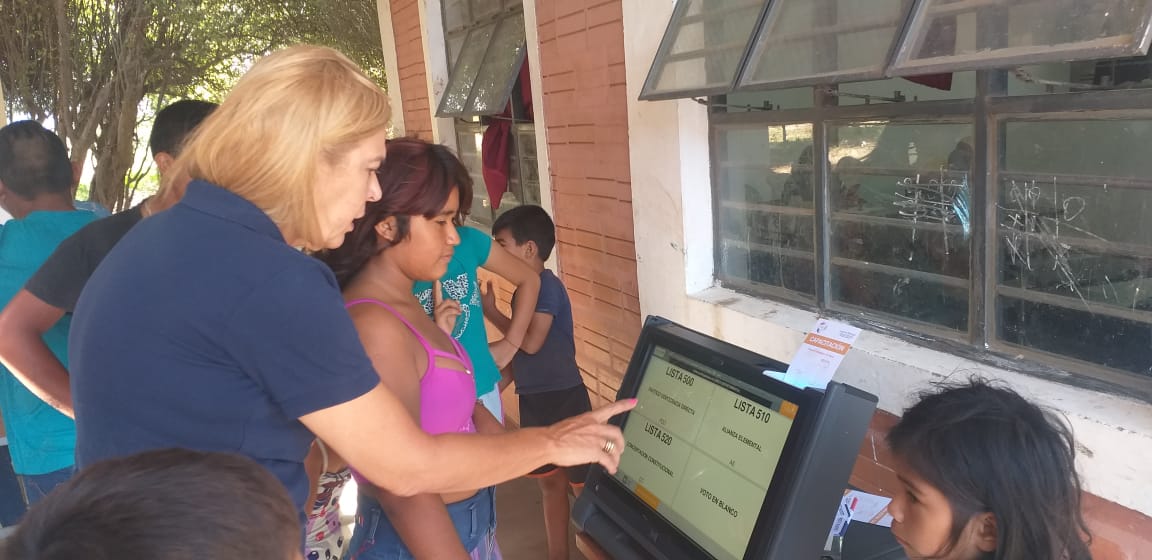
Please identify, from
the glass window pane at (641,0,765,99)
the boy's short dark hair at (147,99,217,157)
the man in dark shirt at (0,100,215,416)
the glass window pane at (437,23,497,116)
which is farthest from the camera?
the glass window pane at (437,23,497,116)

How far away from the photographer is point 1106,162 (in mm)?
1587

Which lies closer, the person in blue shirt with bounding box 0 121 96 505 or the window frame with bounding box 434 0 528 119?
the person in blue shirt with bounding box 0 121 96 505

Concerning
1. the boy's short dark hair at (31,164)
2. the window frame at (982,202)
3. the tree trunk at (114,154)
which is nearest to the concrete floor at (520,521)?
the boy's short dark hair at (31,164)

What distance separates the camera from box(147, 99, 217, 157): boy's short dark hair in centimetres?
248

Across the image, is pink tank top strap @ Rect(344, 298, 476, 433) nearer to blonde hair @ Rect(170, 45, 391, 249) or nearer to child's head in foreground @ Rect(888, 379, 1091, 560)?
blonde hair @ Rect(170, 45, 391, 249)

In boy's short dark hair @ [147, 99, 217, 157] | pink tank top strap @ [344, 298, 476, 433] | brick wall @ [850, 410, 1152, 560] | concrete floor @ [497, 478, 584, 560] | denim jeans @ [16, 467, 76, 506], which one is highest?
boy's short dark hair @ [147, 99, 217, 157]

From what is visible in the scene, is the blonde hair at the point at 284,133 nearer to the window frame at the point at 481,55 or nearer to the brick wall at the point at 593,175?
the brick wall at the point at 593,175

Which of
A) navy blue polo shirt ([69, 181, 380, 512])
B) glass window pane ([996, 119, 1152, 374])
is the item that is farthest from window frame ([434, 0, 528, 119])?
navy blue polo shirt ([69, 181, 380, 512])

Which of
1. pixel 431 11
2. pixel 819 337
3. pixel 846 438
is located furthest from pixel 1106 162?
pixel 431 11

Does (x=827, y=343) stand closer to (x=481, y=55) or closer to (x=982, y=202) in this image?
(x=982, y=202)

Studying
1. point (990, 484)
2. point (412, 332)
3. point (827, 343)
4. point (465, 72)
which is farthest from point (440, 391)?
point (465, 72)

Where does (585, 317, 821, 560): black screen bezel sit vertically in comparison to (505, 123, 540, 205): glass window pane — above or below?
below

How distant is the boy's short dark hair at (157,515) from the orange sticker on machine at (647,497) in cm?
80

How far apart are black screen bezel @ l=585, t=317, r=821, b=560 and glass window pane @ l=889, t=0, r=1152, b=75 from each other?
70cm
